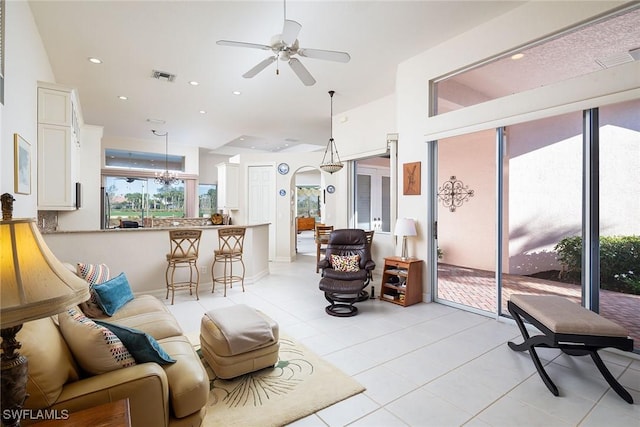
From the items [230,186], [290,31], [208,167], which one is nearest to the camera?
[290,31]

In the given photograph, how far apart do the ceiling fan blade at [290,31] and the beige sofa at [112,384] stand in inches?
103

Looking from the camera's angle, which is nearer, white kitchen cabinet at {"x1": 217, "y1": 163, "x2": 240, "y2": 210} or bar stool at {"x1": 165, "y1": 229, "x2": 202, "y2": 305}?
bar stool at {"x1": 165, "y1": 229, "x2": 202, "y2": 305}

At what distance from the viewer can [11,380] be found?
0.97 meters

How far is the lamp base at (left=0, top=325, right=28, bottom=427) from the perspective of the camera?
37.1 inches

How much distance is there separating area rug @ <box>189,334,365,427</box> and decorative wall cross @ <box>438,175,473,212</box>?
118 inches

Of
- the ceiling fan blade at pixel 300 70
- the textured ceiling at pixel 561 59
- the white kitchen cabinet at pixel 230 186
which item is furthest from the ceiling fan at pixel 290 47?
the white kitchen cabinet at pixel 230 186

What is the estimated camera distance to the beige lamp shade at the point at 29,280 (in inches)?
35.8

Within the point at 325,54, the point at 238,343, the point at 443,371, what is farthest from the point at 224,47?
the point at 443,371

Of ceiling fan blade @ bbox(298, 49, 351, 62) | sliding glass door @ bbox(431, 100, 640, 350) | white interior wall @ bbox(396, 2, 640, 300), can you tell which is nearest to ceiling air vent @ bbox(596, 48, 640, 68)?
white interior wall @ bbox(396, 2, 640, 300)

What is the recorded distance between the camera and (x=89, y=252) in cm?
423

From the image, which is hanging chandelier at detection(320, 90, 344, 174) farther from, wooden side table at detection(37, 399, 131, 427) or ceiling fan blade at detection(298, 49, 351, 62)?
wooden side table at detection(37, 399, 131, 427)

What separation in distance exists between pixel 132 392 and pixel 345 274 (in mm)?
2926

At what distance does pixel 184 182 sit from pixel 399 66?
7960 millimetres

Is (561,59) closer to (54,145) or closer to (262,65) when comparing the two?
(262,65)
